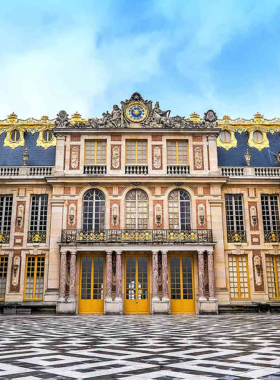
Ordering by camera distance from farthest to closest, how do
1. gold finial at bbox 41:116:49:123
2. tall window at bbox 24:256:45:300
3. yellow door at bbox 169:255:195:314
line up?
gold finial at bbox 41:116:49:123 < tall window at bbox 24:256:45:300 < yellow door at bbox 169:255:195:314

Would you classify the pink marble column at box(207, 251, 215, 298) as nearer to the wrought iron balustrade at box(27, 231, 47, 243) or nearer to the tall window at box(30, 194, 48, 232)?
the wrought iron balustrade at box(27, 231, 47, 243)

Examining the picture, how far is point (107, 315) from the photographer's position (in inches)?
932

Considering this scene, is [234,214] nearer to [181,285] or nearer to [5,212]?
[181,285]

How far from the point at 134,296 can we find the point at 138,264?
6.33 ft

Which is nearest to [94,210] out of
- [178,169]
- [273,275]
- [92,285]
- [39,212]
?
[39,212]

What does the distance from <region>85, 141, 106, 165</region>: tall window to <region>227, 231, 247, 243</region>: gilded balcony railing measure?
9.51 meters

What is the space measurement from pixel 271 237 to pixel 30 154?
691 inches

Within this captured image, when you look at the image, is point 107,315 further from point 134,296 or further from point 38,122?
point 38,122

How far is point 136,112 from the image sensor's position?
Answer: 92.5ft

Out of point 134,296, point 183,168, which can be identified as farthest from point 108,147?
point 134,296

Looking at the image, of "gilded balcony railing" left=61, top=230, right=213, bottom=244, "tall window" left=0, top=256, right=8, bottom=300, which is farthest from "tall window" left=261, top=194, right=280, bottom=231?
"tall window" left=0, top=256, right=8, bottom=300

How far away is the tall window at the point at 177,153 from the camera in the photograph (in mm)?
27641

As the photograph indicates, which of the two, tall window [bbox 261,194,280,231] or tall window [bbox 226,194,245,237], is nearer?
tall window [bbox 226,194,245,237]

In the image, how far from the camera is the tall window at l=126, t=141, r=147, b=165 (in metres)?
27.6
